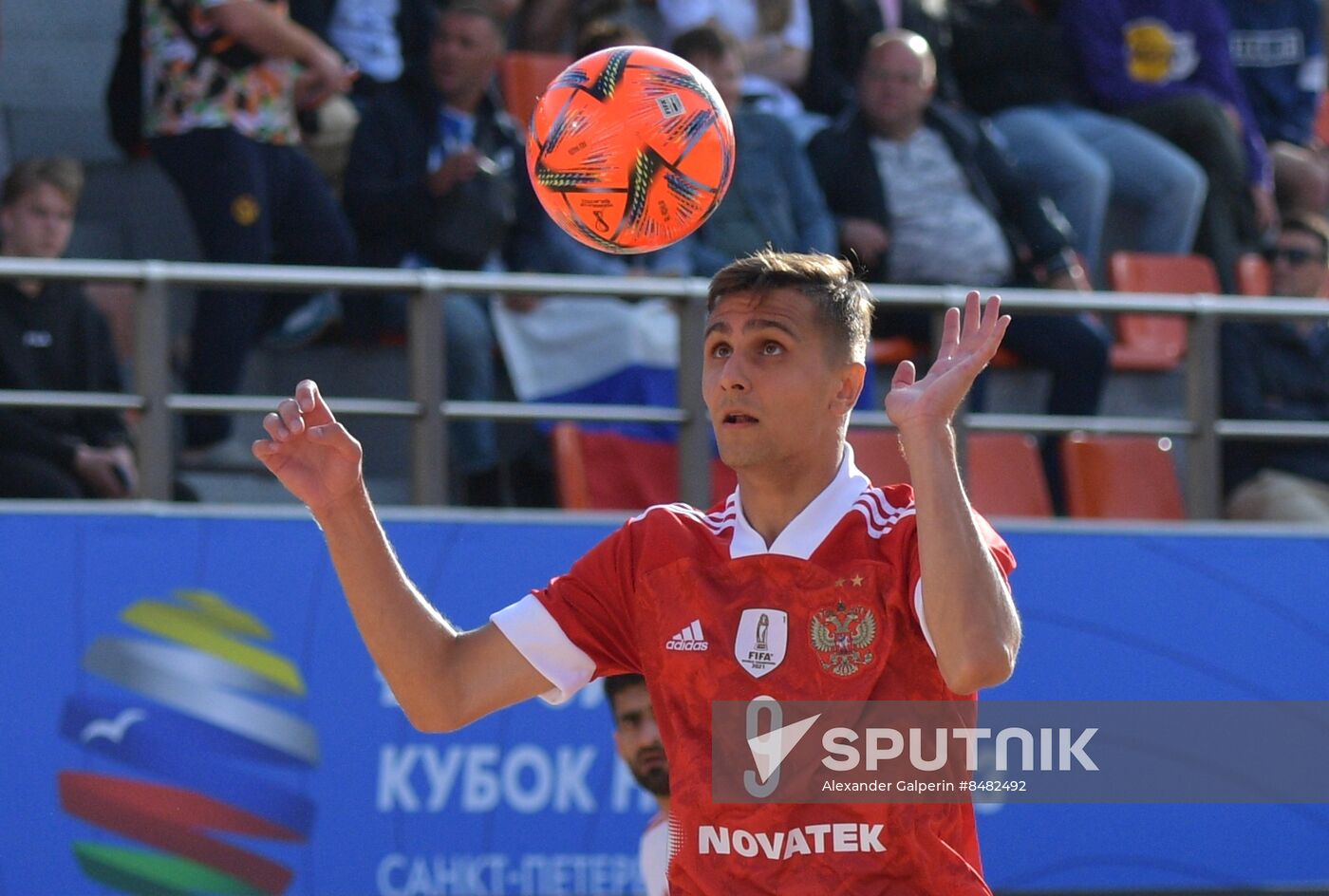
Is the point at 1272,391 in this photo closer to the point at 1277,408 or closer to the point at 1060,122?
the point at 1277,408

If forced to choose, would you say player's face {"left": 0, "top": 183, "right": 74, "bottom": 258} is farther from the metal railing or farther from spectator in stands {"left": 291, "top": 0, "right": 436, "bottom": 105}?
spectator in stands {"left": 291, "top": 0, "right": 436, "bottom": 105}

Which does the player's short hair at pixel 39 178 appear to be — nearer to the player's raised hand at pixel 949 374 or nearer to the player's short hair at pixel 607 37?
the player's short hair at pixel 607 37

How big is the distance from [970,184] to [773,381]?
593cm

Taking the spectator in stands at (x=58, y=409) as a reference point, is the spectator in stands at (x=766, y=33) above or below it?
above

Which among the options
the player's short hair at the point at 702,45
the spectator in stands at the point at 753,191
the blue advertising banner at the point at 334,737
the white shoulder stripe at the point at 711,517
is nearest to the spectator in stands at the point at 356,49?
the player's short hair at the point at 702,45

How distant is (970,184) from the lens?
9422 millimetres

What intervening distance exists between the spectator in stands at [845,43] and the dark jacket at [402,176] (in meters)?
2.15

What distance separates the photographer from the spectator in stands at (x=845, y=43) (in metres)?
10.2

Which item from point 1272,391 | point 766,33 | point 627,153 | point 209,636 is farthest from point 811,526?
point 766,33

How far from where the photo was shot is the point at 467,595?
7.66 m

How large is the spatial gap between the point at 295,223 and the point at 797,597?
Result: 4.97 meters

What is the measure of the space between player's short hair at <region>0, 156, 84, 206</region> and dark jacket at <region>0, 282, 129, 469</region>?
0.55m

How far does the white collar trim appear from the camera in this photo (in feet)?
12.3

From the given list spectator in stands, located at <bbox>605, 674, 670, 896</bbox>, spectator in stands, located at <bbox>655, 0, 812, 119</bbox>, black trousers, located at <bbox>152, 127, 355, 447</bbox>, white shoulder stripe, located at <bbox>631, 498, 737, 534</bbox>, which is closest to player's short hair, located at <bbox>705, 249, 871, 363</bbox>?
white shoulder stripe, located at <bbox>631, 498, 737, 534</bbox>
